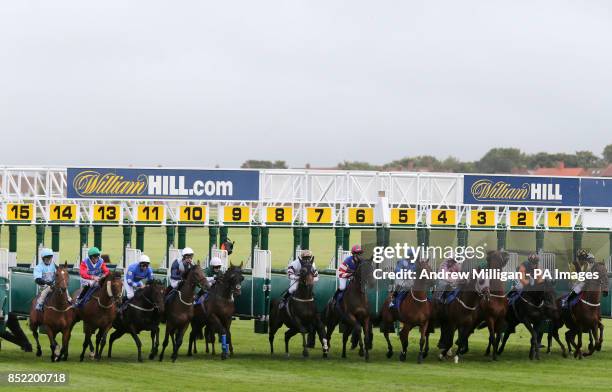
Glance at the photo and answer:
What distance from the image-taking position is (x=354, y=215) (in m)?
24.7

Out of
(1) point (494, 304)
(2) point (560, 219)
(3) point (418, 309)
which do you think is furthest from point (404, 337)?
(2) point (560, 219)

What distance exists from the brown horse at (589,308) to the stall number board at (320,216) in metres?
5.77

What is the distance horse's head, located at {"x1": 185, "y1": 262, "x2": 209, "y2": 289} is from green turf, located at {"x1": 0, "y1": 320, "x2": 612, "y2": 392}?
3.82 feet

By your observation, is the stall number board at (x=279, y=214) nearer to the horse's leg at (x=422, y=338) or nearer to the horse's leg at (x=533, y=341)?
the horse's leg at (x=422, y=338)

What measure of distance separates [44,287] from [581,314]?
8.39 m

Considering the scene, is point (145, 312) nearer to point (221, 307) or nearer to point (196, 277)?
point (196, 277)

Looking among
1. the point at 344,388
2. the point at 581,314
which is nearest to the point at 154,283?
the point at 344,388

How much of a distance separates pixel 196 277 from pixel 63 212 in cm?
587

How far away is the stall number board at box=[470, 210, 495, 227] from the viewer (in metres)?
26.2

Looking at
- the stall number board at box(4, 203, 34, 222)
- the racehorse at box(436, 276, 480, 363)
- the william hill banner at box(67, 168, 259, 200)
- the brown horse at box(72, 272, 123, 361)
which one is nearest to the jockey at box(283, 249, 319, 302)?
the racehorse at box(436, 276, 480, 363)

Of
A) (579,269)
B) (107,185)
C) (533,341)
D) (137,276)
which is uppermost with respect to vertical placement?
(107,185)

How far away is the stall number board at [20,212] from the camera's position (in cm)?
2325

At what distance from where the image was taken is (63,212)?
23.8 meters

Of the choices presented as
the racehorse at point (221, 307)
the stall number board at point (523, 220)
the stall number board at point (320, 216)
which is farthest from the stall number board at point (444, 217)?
the racehorse at point (221, 307)
